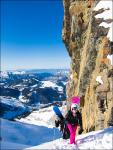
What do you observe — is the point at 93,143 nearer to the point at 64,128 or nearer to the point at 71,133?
the point at 71,133

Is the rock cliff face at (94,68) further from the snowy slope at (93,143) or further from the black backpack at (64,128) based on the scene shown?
the snowy slope at (93,143)

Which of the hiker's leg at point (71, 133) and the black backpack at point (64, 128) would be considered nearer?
the hiker's leg at point (71, 133)

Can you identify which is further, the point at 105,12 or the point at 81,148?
the point at 105,12

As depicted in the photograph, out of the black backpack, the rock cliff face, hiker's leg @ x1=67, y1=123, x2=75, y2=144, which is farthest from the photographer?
the rock cliff face

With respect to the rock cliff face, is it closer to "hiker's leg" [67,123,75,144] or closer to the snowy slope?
the snowy slope

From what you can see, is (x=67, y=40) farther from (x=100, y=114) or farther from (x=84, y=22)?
(x=100, y=114)

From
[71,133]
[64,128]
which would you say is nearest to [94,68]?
[64,128]

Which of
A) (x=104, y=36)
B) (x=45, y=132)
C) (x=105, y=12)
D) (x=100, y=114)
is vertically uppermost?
(x=105, y=12)

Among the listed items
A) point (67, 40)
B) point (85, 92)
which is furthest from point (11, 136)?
point (85, 92)

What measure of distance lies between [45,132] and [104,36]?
80.2m

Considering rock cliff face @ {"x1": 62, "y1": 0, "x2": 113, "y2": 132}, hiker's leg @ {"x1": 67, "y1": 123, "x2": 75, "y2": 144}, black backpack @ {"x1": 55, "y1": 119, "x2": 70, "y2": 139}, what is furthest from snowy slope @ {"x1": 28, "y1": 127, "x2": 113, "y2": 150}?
rock cliff face @ {"x1": 62, "y1": 0, "x2": 113, "y2": 132}

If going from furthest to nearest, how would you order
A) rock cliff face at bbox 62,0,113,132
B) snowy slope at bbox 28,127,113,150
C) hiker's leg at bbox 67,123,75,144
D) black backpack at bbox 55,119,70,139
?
1. rock cliff face at bbox 62,0,113,132
2. black backpack at bbox 55,119,70,139
3. hiker's leg at bbox 67,123,75,144
4. snowy slope at bbox 28,127,113,150

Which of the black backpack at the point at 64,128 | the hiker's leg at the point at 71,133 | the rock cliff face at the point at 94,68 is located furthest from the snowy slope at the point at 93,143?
the rock cliff face at the point at 94,68

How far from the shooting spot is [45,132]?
116438mm
